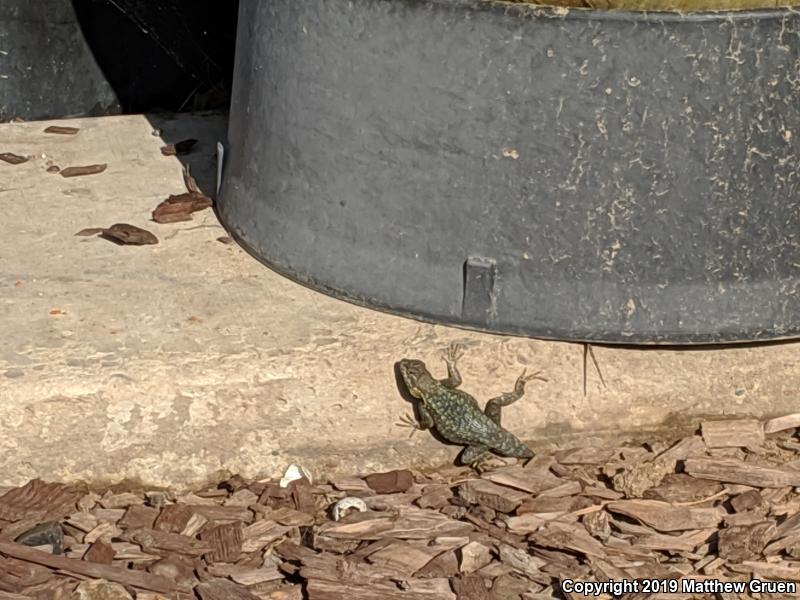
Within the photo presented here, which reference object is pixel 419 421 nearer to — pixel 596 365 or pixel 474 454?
pixel 474 454

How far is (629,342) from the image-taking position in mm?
4070

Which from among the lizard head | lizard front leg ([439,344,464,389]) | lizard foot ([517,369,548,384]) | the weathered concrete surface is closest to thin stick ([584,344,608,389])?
the weathered concrete surface

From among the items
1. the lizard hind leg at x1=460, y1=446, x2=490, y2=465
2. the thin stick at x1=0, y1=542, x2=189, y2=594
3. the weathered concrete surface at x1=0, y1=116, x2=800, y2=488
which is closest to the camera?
the thin stick at x1=0, y1=542, x2=189, y2=594

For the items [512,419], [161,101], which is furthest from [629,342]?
[161,101]

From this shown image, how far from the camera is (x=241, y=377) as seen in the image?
3.90 meters

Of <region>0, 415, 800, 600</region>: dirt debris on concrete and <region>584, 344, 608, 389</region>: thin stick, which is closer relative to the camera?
<region>0, 415, 800, 600</region>: dirt debris on concrete

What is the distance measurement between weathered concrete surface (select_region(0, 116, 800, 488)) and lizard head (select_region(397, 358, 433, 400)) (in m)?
0.05

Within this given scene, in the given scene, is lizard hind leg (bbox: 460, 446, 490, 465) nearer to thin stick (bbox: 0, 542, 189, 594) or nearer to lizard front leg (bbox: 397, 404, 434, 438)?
lizard front leg (bbox: 397, 404, 434, 438)

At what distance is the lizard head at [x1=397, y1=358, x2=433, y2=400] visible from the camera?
3857mm

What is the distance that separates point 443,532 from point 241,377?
2.32 ft

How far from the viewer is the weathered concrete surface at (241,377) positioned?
3.82 m

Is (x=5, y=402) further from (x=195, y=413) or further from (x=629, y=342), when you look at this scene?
(x=629, y=342)

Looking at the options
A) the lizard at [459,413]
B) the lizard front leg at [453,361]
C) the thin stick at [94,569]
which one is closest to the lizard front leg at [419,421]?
the lizard at [459,413]

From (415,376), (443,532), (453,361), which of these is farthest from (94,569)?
(453,361)
